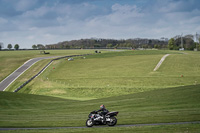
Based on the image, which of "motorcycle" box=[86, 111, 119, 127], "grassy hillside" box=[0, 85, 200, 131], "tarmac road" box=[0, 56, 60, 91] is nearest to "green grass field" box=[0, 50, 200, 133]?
"grassy hillside" box=[0, 85, 200, 131]

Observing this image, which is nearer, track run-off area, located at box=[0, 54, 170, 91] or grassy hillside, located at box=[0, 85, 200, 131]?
grassy hillside, located at box=[0, 85, 200, 131]

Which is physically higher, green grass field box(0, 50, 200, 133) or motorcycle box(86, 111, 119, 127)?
motorcycle box(86, 111, 119, 127)

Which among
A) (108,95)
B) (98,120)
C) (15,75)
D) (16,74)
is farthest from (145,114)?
(16,74)

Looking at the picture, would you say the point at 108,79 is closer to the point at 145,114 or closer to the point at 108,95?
the point at 108,95

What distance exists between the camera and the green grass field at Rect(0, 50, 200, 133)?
25122 millimetres

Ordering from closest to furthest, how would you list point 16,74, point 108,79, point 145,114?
point 145,114 < point 108,79 < point 16,74

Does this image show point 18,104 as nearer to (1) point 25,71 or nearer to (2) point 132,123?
(2) point 132,123

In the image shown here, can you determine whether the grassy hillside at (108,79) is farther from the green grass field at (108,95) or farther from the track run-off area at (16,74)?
the track run-off area at (16,74)

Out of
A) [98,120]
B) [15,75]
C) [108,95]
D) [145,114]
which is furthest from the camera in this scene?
[15,75]

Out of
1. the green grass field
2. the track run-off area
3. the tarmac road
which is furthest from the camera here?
the track run-off area

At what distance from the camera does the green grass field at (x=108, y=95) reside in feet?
82.4

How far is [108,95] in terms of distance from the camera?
56906 mm

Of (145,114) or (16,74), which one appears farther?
(16,74)

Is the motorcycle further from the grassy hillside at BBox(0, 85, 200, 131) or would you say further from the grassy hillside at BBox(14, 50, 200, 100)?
the grassy hillside at BBox(14, 50, 200, 100)
